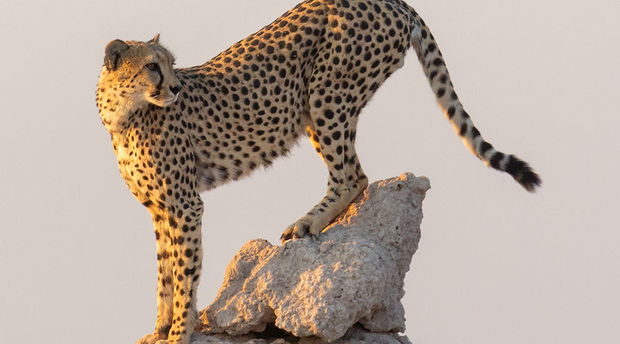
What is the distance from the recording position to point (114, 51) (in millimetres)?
7484

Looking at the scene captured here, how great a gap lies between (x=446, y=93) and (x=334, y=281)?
4.70 ft

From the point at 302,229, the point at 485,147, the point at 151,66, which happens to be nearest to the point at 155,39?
the point at 151,66

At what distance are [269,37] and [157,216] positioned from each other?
1161 mm

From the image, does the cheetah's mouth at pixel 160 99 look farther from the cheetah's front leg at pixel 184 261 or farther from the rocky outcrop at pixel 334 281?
the rocky outcrop at pixel 334 281

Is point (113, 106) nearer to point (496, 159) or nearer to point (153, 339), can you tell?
point (153, 339)

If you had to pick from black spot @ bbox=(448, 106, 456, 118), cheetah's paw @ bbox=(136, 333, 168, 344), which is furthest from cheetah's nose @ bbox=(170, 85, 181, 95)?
black spot @ bbox=(448, 106, 456, 118)

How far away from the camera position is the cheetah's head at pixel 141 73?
748cm

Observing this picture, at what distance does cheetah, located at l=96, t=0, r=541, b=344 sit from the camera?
7.70 m

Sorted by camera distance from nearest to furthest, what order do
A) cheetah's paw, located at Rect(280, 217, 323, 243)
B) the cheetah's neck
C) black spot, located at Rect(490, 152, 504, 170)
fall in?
the cheetah's neck < cheetah's paw, located at Rect(280, 217, 323, 243) < black spot, located at Rect(490, 152, 504, 170)

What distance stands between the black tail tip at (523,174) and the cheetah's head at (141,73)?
1.90m

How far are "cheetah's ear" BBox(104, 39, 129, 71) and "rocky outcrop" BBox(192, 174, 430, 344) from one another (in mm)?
1298

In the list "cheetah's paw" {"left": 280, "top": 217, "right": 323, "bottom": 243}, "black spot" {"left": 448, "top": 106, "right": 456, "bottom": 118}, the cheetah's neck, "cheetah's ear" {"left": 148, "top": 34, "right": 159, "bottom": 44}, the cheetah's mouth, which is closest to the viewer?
the cheetah's mouth

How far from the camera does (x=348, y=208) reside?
26.7ft

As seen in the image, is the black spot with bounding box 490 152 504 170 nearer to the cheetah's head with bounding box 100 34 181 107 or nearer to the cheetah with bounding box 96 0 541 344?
the cheetah with bounding box 96 0 541 344
